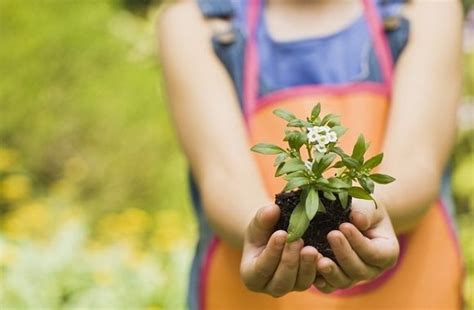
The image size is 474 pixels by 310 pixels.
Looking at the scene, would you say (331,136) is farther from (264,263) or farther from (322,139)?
(264,263)

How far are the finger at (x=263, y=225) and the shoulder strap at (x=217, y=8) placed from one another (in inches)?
21.7

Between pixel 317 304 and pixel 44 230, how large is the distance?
83.8 inches

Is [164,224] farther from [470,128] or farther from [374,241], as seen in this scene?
[374,241]

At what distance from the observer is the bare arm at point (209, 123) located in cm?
152

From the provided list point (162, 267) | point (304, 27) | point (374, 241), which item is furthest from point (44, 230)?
point (374, 241)

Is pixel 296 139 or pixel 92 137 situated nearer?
pixel 296 139

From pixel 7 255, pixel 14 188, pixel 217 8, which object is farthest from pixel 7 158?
pixel 217 8

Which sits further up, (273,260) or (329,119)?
(329,119)

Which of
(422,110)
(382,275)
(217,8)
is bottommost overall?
(382,275)

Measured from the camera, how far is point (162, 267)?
3227 mm

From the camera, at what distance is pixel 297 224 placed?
3.77 ft

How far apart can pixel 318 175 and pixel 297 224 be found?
0.19 feet

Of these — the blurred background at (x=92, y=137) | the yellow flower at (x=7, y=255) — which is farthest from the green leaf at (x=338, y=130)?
the blurred background at (x=92, y=137)

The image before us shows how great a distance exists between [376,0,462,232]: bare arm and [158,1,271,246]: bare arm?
20 centimetres
